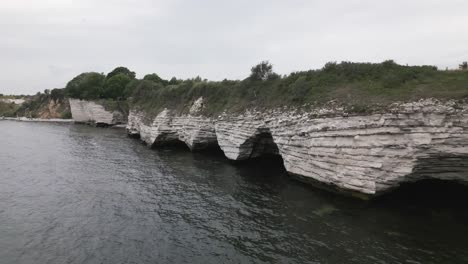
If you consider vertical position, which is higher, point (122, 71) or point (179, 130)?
point (122, 71)

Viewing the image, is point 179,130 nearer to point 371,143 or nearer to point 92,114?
point 371,143

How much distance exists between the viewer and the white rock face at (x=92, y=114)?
89562 mm

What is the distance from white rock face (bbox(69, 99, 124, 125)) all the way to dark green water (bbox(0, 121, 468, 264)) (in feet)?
194

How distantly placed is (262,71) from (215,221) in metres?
22.1

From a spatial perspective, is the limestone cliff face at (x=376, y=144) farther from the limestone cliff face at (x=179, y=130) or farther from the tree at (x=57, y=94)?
the tree at (x=57, y=94)

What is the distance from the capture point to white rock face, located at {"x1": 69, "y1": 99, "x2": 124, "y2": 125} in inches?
3526

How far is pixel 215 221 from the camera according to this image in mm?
19984

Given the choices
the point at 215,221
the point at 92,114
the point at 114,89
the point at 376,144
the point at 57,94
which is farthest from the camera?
the point at 57,94

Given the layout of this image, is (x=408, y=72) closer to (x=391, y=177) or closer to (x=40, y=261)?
(x=391, y=177)

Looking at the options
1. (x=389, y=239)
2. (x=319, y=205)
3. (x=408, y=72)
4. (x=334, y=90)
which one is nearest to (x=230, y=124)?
(x=334, y=90)

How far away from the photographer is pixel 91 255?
15859mm

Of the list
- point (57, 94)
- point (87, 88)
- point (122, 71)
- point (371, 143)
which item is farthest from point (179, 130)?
point (57, 94)

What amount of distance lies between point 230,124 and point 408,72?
18499 millimetres

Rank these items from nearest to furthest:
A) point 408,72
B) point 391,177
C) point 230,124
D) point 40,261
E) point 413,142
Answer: point 40,261 < point 413,142 < point 391,177 < point 408,72 < point 230,124
